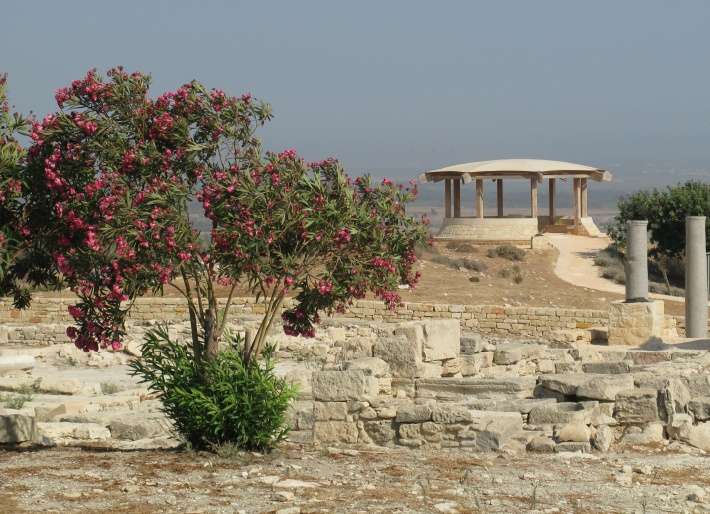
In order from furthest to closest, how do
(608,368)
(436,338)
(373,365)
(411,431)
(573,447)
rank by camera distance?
1. (608,368)
2. (436,338)
3. (373,365)
4. (411,431)
5. (573,447)

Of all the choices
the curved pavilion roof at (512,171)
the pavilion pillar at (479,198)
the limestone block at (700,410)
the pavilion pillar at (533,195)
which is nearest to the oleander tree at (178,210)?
the limestone block at (700,410)

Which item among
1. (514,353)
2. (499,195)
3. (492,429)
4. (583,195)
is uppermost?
(499,195)

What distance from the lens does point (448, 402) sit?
1466 centimetres

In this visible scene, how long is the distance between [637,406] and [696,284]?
484 inches

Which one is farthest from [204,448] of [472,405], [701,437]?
[701,437]

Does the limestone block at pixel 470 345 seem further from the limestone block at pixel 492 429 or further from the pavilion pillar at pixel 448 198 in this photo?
the pavilion pillar at pixel 448 198

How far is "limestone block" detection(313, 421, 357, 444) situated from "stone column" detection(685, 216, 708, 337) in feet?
45.4

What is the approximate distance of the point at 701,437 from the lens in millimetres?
12352

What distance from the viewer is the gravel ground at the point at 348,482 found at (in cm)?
909

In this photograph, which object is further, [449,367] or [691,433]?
[449,367]

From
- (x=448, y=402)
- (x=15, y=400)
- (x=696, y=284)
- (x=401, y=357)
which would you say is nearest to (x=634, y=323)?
(x=696, y=284)

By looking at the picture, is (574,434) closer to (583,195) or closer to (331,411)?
(331,411)

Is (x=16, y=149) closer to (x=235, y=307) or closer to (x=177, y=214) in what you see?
(x=177, y=214)

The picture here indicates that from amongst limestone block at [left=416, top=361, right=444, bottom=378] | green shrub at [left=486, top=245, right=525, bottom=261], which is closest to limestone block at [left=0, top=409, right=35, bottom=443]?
limestone block at [left=416, top=361, right=444, bottom=378]
